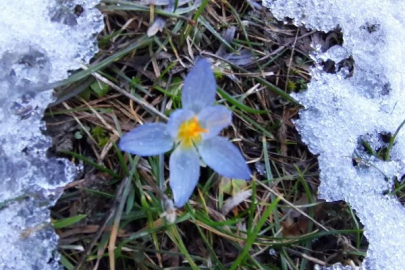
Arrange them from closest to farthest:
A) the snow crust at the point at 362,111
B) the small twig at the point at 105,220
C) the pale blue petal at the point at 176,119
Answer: the pale blue petal at the point at 176,119 → the small twig at the point at 105,220 → the snow crust at the point at 362,111

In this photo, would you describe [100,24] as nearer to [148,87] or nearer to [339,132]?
[148,87]

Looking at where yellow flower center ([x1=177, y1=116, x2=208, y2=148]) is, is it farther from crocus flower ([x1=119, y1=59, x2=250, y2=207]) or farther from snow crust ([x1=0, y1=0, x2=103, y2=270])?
snow crust ([x1=0, y1=0, x2=103, y2=270])

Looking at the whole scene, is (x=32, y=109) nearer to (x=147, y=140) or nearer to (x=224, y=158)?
(x=147, y=140)

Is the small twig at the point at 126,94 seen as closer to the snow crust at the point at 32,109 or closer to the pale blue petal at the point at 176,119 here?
the snow crust at the point at 32,109

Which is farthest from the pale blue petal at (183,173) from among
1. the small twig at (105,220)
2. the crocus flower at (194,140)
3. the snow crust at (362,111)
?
the snow crust at (362,111)

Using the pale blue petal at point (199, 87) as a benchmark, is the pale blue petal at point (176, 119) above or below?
below

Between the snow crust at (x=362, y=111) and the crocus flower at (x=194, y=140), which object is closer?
the crocus flower at (x=194, y=140)
